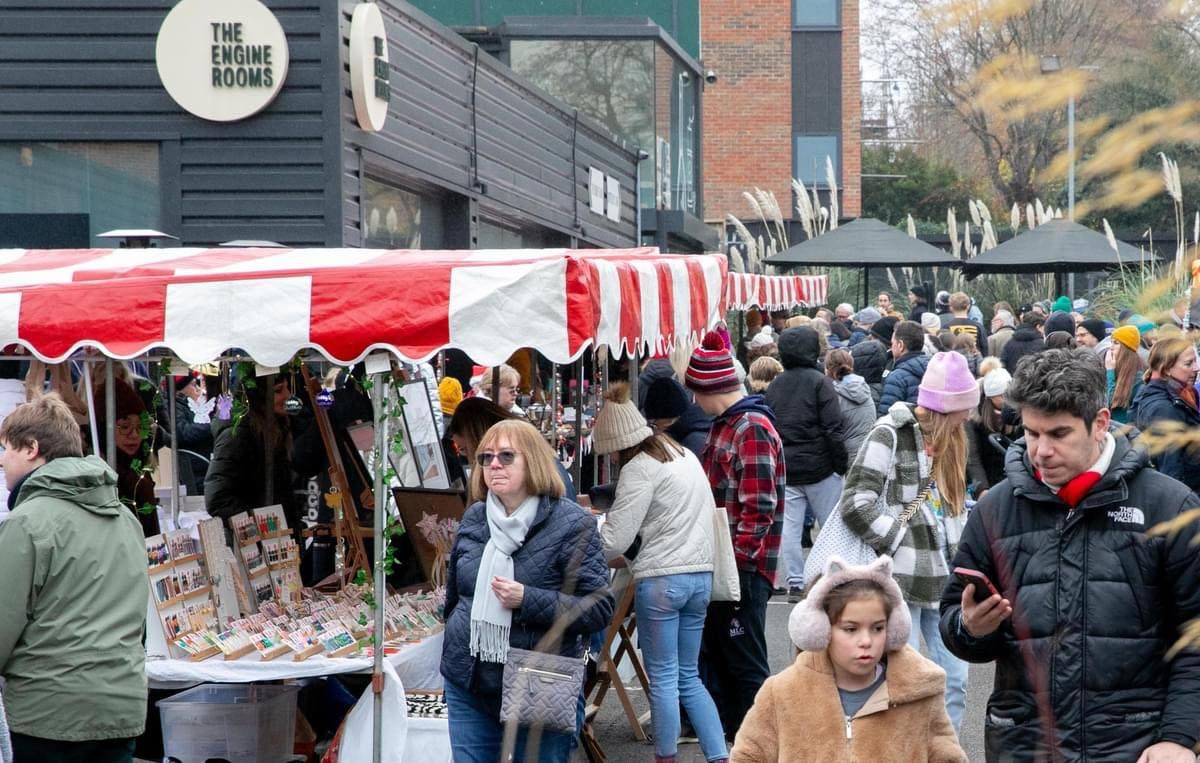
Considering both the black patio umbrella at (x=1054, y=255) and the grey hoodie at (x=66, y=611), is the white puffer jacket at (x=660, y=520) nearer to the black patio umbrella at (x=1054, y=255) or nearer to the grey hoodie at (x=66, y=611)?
the grey hoodie at (x=66, y=611)

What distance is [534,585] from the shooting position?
5.18 m

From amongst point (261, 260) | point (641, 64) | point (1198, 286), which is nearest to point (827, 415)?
point (261, 260)

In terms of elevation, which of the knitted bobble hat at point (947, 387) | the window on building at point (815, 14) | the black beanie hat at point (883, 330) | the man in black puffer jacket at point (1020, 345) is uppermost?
the window on building at point (815, 14)

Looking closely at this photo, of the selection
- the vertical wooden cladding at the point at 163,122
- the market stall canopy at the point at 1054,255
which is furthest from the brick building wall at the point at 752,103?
the vertical wooden cladding at the point at 163,122

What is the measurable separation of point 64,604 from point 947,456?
359 centimetres

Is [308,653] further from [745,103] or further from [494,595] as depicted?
[745,103]

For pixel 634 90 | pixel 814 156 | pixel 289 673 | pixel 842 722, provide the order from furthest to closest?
pixel 814 156 < pixel 634 90 < pixel 289 673 < pixel 842 722

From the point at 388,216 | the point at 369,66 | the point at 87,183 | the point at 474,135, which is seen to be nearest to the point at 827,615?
the point at 369,66

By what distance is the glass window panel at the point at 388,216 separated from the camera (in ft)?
40.1

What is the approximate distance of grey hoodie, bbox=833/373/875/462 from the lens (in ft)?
36.9

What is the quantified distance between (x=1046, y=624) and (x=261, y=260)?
3.83m

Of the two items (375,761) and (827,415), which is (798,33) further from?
(375,761)

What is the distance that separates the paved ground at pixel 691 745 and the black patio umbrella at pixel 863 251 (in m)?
10.5

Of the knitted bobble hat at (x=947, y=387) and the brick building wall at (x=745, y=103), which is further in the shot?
the brick building wall at (x=745, y=103)
